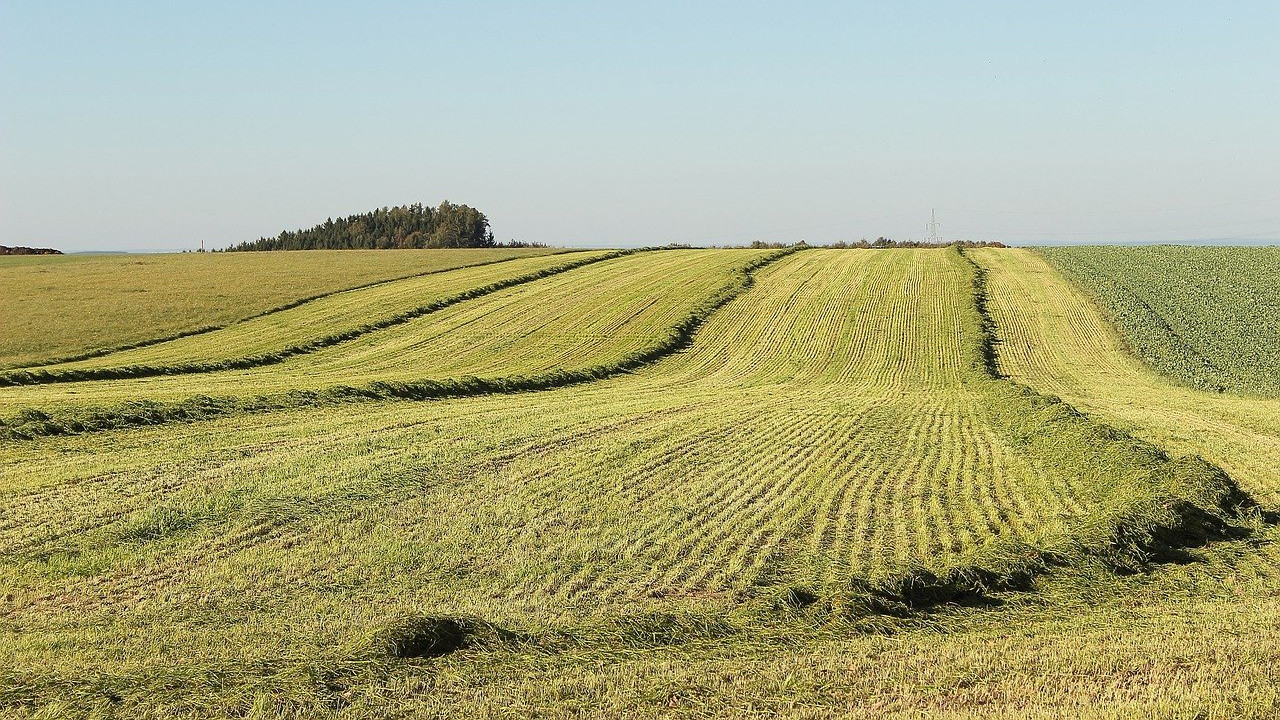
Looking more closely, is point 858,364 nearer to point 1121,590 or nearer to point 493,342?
point 493,342

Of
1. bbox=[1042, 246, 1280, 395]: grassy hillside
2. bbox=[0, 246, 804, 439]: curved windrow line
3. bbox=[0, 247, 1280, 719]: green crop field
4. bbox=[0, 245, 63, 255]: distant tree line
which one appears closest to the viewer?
bbox=[0, 247, 1280, 719]: green crop field

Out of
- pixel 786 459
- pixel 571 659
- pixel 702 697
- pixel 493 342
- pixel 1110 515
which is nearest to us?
pixel 702 697

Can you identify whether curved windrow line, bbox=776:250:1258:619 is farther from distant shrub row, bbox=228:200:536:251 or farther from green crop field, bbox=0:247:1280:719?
distant shrub row, bbox=228:200:536:251

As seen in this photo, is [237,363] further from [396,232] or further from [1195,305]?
[396,232]

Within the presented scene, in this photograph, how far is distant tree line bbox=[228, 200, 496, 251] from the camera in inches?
4350

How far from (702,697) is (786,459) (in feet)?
33.9

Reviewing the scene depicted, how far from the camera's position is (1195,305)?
4566 cm

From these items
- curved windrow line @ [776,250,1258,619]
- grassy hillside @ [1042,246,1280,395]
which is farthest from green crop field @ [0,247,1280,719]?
grassy hillside @ [1042,246,1280,395]

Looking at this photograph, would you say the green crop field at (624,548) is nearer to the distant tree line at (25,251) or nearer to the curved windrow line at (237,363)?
the curved windrow line at (237,363)

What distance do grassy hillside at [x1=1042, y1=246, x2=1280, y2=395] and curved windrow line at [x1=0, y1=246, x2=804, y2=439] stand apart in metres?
17.5

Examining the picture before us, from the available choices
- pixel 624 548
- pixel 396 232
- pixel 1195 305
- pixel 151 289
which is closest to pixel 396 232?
pixel 396 232

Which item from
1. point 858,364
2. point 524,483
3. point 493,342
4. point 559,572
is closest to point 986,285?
point 858,364

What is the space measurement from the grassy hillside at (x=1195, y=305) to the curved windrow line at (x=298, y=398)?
17.5 m

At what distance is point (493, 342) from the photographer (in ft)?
123
